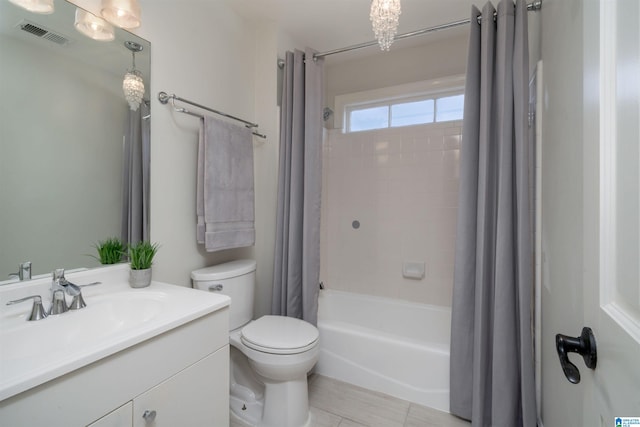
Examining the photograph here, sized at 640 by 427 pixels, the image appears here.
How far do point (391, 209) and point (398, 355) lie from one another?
3.79ft

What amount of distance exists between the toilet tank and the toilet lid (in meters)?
0.13

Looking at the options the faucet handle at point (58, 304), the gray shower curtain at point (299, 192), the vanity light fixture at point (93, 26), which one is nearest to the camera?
the faucet handle at point (58, 304)

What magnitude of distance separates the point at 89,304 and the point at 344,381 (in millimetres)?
1520

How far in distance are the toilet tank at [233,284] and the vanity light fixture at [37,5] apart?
1.26 meters

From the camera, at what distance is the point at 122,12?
119 cm

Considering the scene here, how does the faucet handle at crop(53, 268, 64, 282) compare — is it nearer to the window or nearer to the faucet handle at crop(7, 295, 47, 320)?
the faucet handle at crop(7, 295, 47, 320)

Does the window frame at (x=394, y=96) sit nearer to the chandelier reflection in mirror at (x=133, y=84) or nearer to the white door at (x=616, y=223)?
the chandelier reflection in mirror at (x=133, y=84)

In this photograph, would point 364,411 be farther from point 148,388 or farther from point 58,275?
point 58,275

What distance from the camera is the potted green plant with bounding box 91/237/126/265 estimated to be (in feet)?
4.02

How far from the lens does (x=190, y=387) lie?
0.96 metres

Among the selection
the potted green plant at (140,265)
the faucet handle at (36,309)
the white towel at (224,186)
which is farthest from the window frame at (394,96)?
the faucet handle at (36,309)

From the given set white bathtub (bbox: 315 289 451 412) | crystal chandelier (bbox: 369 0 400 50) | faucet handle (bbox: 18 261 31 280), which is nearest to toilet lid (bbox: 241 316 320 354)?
white bathtub (bbox: 315 289 451 412)

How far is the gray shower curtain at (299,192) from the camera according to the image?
6.20 feet

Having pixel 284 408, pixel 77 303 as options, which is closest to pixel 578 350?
pixel 284 408
